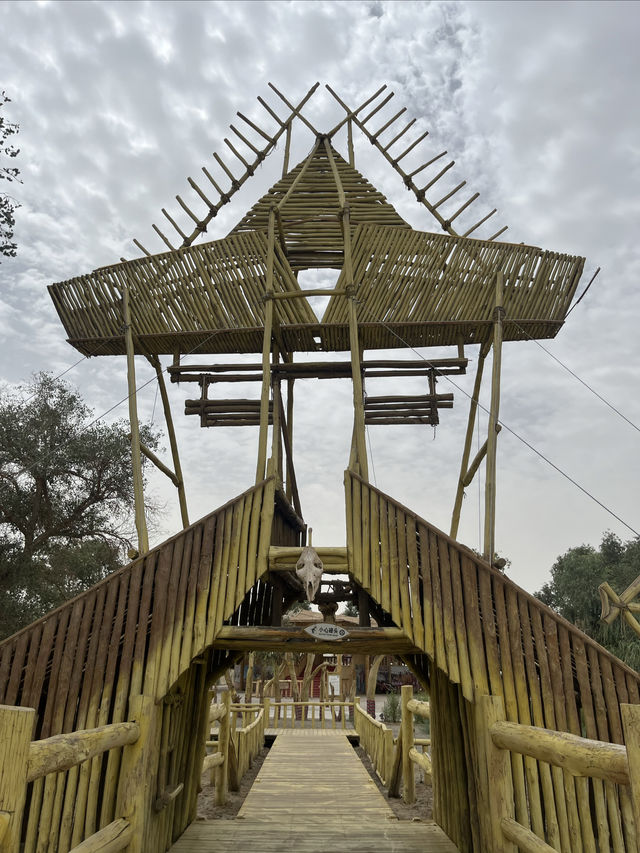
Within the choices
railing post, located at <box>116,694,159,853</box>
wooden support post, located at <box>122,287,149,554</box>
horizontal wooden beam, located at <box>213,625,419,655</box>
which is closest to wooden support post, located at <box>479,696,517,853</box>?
horizontal wooden beam, located at <box>213,625,419,655</box>

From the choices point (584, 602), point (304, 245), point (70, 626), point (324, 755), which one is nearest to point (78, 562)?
point (324, 755)

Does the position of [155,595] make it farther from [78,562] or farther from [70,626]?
[78,562]

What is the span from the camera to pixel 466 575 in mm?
5070

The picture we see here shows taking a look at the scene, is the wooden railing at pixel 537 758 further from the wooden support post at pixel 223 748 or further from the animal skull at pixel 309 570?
the wooden support post at pixel 223 748

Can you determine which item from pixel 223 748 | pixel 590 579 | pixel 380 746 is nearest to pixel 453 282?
pixel 223 748

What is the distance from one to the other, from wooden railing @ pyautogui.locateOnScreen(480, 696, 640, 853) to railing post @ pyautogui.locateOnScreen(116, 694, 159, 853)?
8.45 feet

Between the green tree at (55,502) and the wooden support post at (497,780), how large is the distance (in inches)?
462

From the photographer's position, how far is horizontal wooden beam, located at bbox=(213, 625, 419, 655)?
5.79m

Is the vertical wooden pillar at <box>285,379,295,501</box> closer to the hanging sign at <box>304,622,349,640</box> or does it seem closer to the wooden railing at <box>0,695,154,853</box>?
the hanging sign at <box>304,622,349,640</box>

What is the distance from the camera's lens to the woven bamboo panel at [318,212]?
1016 centimetres

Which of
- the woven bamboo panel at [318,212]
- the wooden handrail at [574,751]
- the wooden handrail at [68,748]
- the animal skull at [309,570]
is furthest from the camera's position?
the woven bamboo panel at [318,212]

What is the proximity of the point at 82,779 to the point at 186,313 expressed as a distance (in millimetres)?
6502

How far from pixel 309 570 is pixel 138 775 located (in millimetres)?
2165

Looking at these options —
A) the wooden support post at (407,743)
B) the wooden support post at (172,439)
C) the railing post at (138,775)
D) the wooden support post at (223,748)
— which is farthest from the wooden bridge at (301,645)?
the wooden support post at (172,439)
